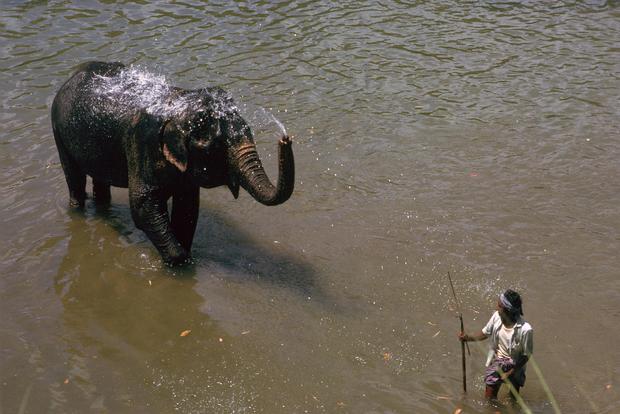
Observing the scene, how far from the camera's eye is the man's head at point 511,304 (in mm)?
5523

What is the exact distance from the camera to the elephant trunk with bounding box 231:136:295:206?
6.26 metres

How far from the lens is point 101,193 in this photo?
9.02 m

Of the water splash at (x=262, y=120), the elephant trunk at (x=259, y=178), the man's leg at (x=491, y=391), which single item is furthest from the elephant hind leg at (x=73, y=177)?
the man's leg at (x=491, y=391)

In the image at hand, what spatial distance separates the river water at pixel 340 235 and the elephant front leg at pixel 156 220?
29cm

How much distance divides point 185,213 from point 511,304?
3567 mm

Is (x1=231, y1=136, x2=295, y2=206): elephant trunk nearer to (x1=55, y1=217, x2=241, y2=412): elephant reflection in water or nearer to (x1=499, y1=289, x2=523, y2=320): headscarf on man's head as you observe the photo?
(x1=55, y1=217, x2=241, y2=412): elephant reflection in water

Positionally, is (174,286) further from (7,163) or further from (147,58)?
(147,58)

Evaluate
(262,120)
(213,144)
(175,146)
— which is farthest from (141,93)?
(262,120)

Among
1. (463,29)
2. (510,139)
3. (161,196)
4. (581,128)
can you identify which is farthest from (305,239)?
(463,29)

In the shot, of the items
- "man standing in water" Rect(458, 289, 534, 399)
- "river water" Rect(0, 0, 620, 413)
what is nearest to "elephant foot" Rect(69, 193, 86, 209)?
"river water" Rect(0, 0, 620, 413)

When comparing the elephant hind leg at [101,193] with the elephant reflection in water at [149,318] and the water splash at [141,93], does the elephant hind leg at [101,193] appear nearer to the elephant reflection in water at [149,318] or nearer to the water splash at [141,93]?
the elephant reflection in water at [149,318]

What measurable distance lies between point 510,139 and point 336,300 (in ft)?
14.0

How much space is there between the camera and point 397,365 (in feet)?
21.1

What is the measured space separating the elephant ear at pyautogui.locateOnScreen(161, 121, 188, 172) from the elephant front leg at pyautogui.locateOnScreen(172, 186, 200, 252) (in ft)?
2.03
